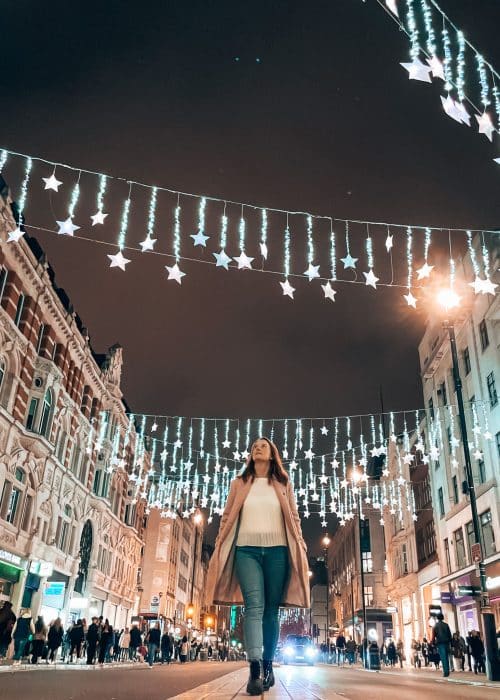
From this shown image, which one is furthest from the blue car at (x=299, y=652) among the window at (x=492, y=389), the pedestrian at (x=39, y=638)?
the pedestrian at (x=39, y=638)

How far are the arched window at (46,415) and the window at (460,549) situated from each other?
23265 millimetres

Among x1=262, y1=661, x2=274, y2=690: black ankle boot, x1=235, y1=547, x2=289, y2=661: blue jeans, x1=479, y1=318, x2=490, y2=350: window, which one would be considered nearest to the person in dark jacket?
x1=262, y1=661, x2=274, y2=690: black ankle boot

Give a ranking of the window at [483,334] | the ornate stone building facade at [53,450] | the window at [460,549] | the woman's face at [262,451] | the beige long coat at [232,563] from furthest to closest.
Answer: the window at [460,549]
the window at [483,334]
the ornate stone building facade at [53,450]
the woman's face at [262,451]
the beige long coat at [232,563]

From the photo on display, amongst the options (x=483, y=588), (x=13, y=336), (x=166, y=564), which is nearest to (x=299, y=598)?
(x=483, y=588)

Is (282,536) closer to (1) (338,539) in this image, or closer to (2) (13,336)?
Result: (2) (13,336)

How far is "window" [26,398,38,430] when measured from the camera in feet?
95.5

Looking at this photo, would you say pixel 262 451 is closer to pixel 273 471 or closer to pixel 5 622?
pixel 273 471

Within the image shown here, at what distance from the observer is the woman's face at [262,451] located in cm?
568

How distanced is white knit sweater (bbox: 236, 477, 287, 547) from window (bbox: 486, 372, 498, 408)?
83.1ft

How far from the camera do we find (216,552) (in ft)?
17.4

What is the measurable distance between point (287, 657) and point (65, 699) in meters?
40.3

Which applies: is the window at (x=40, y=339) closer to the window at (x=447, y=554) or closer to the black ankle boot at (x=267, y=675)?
the window at (x=447, y=554)

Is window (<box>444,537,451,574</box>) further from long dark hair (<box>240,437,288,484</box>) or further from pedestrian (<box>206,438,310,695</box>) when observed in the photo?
long dark hair (<box>240,437,288,484</box>)

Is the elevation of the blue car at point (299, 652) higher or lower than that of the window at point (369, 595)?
lower
